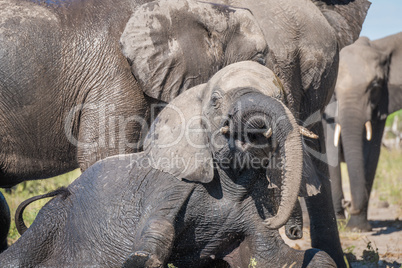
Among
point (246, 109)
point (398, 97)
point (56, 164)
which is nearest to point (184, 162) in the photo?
point (246, 109)

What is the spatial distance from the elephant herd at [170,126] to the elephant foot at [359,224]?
185 centimetres

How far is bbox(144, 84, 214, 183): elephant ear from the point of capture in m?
3.53

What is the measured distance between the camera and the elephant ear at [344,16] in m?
6.06

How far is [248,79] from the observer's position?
11.4 ft

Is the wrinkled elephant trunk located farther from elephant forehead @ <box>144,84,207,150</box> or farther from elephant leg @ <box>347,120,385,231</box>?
elephant leg @ <box>347,120,385,231</box>

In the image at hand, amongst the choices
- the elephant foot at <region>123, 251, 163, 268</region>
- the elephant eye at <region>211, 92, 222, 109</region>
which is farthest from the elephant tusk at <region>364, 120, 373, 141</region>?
the elephant foot at <region>123, 251, 163, 268</region>

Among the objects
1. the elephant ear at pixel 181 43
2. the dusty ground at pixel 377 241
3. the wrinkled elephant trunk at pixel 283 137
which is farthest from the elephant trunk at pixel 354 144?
the wrinkled elephant trunk at pixel 283 137

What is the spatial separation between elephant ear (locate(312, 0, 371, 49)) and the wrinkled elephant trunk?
2.98 meters

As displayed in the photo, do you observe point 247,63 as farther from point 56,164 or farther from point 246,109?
point 56,164

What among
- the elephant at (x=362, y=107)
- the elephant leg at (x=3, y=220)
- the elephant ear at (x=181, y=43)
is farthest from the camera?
the elephant at (x=362, y=107)

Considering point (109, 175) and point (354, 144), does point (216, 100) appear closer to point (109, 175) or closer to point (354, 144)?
point (109, 175)

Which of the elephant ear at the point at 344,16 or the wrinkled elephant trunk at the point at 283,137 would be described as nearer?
the wrinkled elephant trunk at the point at 283,137

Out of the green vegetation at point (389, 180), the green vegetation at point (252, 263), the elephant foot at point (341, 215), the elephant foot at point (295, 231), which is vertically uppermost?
the green vegetation at point (252, 263)

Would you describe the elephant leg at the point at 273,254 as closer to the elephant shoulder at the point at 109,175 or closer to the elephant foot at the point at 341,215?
the elephant shoulder at the point at 109,175
